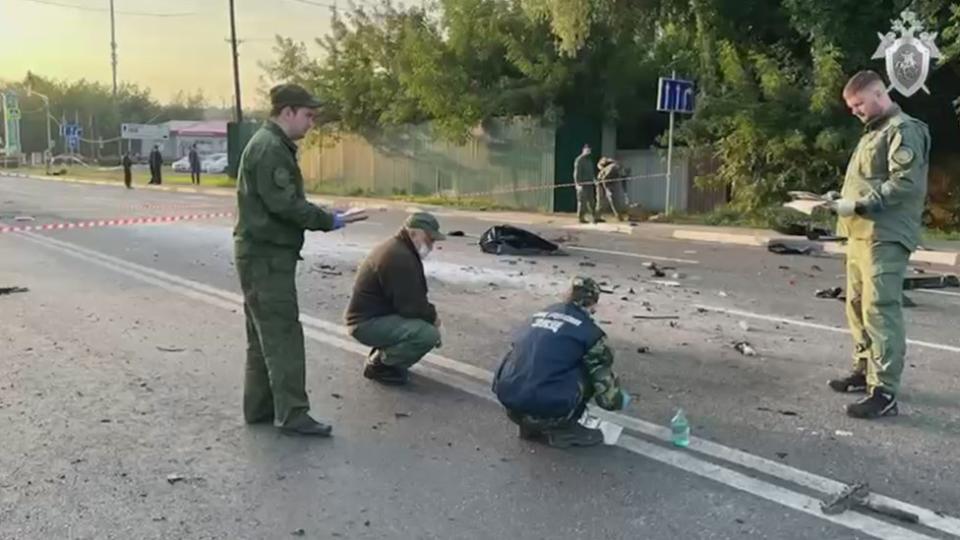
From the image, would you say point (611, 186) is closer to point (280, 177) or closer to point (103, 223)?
point (103, 223)

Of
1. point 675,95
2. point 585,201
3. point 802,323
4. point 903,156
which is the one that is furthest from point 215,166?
point 903,156

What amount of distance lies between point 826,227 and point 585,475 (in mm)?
13740

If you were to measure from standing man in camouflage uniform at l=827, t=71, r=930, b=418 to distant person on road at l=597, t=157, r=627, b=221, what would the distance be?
16.0 metres

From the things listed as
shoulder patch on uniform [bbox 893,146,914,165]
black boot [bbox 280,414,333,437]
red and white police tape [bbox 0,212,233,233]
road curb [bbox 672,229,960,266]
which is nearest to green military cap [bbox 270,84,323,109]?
black boot [bbox 280,414,333,437]

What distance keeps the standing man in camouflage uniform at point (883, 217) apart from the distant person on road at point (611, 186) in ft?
52.6

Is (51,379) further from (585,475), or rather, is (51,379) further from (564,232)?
(564,232)

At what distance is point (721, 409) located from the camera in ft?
18.9

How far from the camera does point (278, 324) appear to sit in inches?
206

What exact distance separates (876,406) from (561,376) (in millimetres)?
1989

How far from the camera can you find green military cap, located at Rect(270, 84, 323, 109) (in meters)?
5.13

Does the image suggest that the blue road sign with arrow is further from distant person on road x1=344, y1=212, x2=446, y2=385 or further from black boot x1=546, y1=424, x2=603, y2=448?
black boot x1=546, y1=424, x2=603, y2=448

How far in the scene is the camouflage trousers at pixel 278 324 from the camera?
5.19m

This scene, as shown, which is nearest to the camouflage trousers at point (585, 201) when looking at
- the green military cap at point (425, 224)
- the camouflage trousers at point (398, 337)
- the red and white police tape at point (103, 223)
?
the red and white police tape at point (103, 223)

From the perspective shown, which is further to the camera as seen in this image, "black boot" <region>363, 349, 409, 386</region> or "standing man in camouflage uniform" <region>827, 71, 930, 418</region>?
"black boot" <region>363, 349, 409, 386</region>
